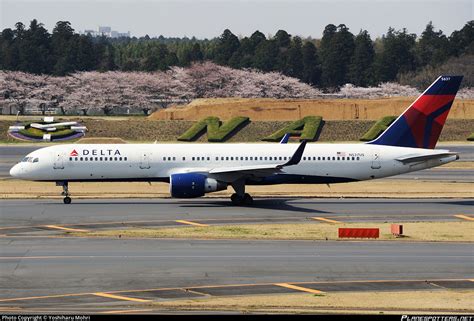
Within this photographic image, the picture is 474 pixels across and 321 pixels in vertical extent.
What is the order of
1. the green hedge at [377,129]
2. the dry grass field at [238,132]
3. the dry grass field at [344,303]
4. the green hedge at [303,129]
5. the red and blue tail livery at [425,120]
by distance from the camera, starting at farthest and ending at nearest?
the dry grass field at [238,132], the green hedge at [303,129], the green hedge at [377,129], the red and blue tail livery at [425,120], the dry grass field at [344,303]

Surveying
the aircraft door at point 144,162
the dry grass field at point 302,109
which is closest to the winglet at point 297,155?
the aircraft door at point 144,162

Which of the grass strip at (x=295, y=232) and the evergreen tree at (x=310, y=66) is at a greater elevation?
the evergreen tree at (x=310, y=66)

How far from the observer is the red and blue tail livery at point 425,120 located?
58500 millimetres

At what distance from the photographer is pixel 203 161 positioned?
57.6 meters

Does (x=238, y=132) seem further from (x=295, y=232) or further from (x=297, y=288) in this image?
(x=297, y=288)

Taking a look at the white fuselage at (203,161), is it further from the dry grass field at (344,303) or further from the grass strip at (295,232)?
the dry grass field at (344,303)

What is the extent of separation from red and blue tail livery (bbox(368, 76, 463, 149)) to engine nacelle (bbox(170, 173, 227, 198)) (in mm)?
12327

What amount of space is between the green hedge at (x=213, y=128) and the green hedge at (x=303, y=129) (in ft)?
19.9

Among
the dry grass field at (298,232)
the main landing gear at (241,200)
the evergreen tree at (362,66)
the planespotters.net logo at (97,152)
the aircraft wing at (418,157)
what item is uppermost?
the evergreen tree at (362,66)

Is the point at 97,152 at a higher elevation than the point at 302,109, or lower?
lower

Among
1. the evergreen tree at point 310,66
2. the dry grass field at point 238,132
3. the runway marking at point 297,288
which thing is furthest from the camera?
the evergreen tree at point 310,66

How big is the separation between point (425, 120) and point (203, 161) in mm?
15104

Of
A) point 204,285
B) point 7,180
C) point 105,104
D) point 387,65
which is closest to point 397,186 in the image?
point 7,180

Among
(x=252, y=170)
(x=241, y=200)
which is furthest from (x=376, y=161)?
(x=241, y=200)
